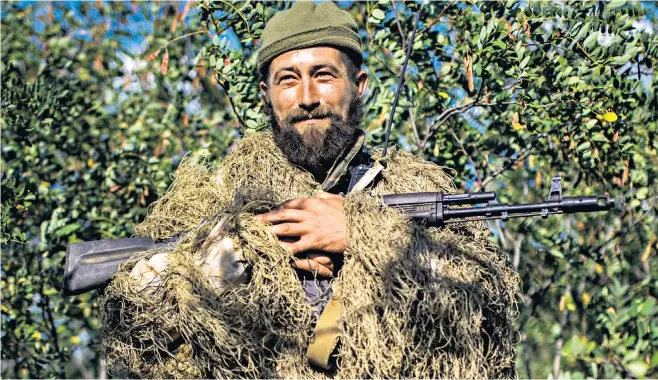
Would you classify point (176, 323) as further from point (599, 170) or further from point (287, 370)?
point (599, 170)

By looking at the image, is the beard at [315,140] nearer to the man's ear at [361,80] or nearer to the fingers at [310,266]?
the man's ear at [361,80]

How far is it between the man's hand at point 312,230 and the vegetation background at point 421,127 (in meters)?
0.84

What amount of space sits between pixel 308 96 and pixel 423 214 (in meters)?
0.85

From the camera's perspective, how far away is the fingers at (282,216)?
3020 millimetres

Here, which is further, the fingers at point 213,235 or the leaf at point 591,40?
the leaf at point 591,40

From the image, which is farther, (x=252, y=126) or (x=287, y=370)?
(x=252, y=126)

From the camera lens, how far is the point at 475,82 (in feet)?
14.6

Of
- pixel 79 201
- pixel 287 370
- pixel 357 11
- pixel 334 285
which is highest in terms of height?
pixel 357 11

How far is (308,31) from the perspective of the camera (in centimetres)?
368

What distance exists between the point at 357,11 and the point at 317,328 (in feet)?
12.3

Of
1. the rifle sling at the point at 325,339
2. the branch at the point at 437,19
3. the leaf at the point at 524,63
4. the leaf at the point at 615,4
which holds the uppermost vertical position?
the branch at the point at 437,19

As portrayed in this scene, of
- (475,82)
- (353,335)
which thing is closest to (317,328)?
(353,335)

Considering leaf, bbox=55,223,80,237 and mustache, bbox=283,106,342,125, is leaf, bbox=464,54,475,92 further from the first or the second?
leaf, bbox=55,223,80,237

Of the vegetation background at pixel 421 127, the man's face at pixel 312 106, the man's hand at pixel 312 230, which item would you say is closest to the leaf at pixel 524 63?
the vegetation background at pixel 421 127
